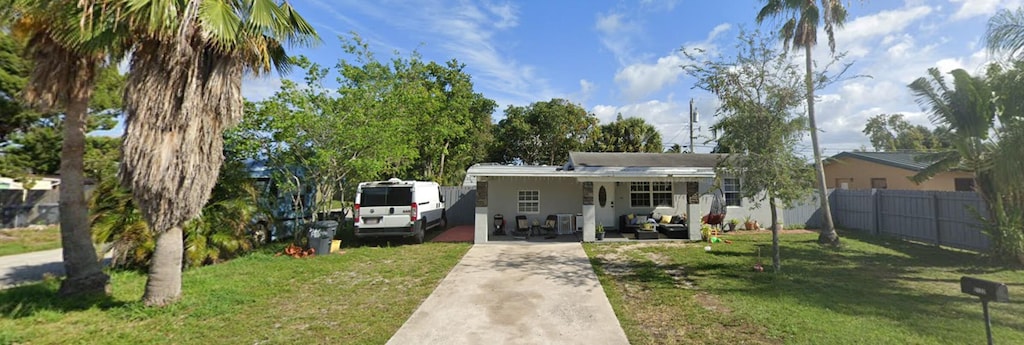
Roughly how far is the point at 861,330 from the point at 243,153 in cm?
1248

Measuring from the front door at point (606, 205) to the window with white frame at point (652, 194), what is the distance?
0.75 m

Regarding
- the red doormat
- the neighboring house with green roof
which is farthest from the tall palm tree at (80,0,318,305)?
the neighboring house with green roof

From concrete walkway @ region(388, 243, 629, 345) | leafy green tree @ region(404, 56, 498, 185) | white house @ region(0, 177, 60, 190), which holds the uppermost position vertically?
leafy green tree @ region(404, 56, 498, 185)

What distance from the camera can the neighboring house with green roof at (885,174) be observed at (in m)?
15.8

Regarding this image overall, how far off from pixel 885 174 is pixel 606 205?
13.6 m

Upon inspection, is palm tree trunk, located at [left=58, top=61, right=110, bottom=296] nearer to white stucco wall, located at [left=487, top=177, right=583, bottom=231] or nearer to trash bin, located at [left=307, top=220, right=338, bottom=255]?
trash bin, located at [left=307, top=220, right=338, bottom=255]

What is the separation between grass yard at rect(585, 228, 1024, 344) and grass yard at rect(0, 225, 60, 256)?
51.5 feet

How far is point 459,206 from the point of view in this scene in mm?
17484

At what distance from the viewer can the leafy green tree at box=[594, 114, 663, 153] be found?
29078 millimetres

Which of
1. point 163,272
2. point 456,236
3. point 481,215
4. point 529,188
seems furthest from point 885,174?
point 163,272

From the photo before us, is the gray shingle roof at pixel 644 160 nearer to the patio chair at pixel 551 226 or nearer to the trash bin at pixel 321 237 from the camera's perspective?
the patio chair at pixel 551 226

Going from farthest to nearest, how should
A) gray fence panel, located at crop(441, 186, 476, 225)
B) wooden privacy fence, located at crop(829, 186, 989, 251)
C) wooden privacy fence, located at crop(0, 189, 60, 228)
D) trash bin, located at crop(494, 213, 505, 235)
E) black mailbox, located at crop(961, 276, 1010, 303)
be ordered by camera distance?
1. gray fence panel, located at crop(441, 186, 476, 225)
2. wooden privacy fence, located at crop(0, 189, 60, 228)
3. trash bin, located at crop(494, 213, 505, 235)
4. wooden privacy fence, located at crop(829, 186, 989, 251)
5. black mailbox, located at crop(961, 276, 1010, 303)

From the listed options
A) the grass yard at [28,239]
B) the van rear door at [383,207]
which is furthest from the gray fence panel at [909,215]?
the grass yard at [28,239]

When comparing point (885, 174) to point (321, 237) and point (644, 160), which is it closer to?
point (644, 160)
